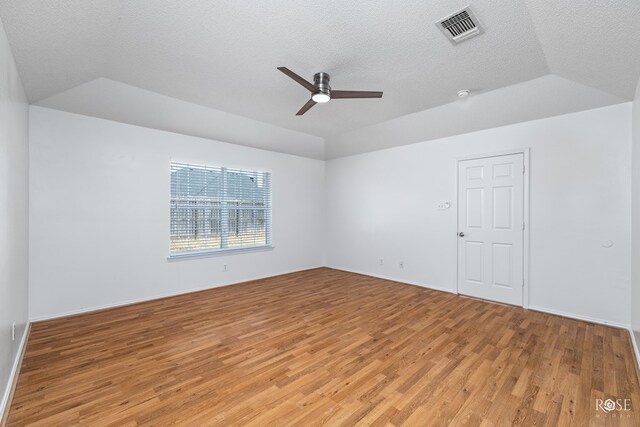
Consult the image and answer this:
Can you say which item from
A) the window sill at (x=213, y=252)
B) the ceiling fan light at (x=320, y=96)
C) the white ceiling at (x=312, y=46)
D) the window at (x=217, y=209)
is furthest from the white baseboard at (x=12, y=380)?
the ceiling fan light at (x=320, y=96)

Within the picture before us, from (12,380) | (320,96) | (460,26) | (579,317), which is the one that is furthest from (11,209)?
(579,317)

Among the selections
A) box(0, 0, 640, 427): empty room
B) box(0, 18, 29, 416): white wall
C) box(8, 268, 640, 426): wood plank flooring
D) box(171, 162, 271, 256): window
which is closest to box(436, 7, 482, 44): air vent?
box(0, 0, 640, 427): empty room

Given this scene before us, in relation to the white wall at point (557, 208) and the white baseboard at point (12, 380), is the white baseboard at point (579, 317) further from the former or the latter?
the white baseboard at point (12, 380)

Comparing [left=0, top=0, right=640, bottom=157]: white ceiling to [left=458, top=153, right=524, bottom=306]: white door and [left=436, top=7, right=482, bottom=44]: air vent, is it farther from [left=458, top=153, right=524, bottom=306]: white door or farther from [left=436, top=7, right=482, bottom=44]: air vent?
[left=458, top=153, right=524, bottom=306]: white door

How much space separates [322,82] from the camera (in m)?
2.95

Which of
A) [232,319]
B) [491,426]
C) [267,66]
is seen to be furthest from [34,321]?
[491,426]

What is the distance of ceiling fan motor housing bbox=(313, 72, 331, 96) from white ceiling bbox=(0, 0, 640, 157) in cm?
9

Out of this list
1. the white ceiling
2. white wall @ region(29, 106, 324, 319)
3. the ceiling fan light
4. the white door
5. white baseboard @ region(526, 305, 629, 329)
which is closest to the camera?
the white ceiling

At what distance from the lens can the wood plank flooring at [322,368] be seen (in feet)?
6.06

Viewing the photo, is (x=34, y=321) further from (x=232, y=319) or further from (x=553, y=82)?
(x=553, y=82)

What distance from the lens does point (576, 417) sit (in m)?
1.82

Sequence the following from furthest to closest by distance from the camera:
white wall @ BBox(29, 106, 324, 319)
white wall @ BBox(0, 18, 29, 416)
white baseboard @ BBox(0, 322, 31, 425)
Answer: white wall @ BBox(29, 106, 324, 319), white wall @ BBox(0, 18, 29, 416), white baseboard @ BBox(0, 322, 31, 425)

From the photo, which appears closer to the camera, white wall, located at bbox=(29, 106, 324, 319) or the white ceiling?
the white ceiling

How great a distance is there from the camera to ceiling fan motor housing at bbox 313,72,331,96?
2.86 meters
